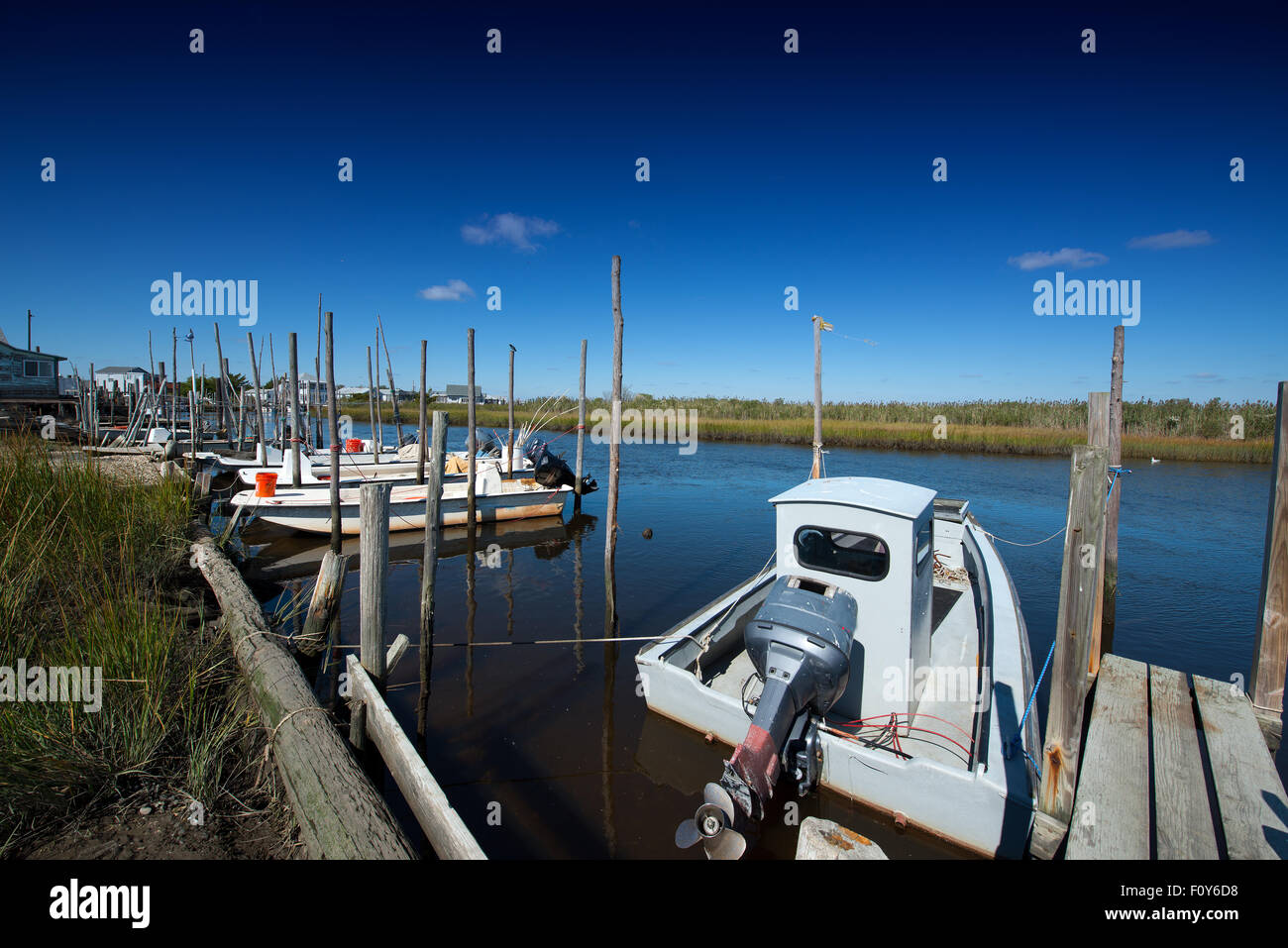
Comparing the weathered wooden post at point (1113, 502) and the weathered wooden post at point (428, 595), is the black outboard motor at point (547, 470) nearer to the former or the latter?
the weathered wooden post at point (428, 595)

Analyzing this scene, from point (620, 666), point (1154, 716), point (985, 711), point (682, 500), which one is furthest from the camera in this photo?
point (682, 500)

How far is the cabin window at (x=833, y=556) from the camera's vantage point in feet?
14.5

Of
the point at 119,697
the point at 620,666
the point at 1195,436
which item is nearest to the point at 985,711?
the point at 620,666

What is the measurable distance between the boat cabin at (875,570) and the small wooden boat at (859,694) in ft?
0.04

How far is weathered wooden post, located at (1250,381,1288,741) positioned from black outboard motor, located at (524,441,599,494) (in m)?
13.3

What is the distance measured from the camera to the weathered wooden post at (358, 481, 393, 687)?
4.53m

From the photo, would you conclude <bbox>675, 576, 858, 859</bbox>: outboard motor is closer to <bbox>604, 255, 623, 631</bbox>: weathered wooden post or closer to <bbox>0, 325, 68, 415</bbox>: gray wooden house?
<bbox>604, 255, 623, 631</bbox>: weathered wooden post

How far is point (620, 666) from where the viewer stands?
6.84 m

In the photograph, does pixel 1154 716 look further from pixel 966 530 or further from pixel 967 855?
pixel 966 530

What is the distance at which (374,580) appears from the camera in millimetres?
4520

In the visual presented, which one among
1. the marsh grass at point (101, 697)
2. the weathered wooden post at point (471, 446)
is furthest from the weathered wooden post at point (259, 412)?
the marsh grass at point (101, 697)

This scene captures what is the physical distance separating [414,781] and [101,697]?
1.92 meters

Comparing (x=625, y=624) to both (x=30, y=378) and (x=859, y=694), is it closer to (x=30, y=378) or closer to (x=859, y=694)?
(x=859, y=694)
